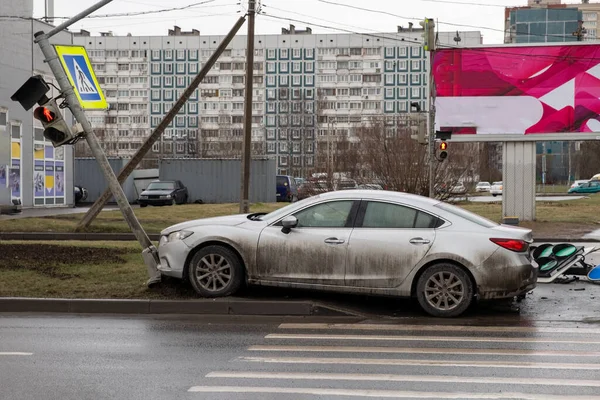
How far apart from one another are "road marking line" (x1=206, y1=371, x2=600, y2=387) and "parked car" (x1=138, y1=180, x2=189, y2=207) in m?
40.0

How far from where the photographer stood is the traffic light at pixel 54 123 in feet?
41.3

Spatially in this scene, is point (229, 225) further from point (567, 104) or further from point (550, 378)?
point (567, 104)

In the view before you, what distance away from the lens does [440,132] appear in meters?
32.1

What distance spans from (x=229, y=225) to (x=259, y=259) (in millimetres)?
630

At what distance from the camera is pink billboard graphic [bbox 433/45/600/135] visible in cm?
3172

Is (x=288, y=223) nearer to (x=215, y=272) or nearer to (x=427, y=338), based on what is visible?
(x=215, y=272)

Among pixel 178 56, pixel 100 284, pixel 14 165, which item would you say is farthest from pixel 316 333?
pixel 178 56

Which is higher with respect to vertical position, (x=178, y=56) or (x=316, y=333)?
(x=178, y=56)

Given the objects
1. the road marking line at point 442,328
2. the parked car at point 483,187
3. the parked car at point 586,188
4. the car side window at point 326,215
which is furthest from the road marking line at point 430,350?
the parked car at point 483,187

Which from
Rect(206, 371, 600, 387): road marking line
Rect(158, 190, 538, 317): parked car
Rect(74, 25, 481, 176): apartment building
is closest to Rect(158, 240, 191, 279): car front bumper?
Rect(158, 190, 538, 317): parked car

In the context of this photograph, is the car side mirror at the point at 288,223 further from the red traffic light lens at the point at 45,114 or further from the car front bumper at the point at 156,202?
the car front bumper at the point at 156,202

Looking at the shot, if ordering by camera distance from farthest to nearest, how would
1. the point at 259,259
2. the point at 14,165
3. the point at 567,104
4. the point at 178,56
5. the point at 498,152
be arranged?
1. the point at 178,56
2. the point at 498,152
3. the point at 14,165
4. the point at 567,104
5. the point at 259,259

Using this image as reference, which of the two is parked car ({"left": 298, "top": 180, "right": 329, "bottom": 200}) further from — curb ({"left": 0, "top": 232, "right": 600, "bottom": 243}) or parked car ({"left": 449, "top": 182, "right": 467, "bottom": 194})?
curb ({"left": 0, "top": 232, "right": 600, "bottom": 243})

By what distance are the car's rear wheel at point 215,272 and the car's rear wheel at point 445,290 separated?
233cm
